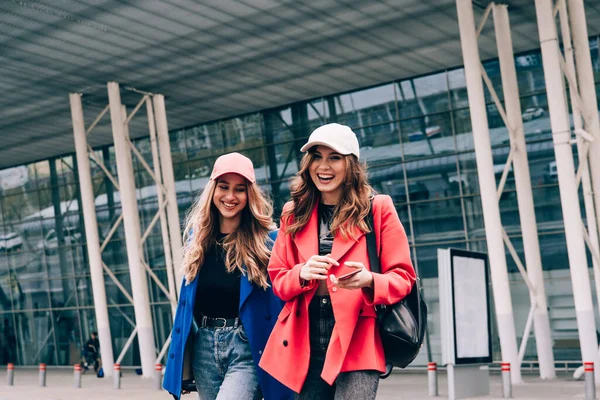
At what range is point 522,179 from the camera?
19766mm

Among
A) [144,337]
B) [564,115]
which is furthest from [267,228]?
[144,337]

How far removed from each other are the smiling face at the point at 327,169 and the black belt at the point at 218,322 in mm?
943

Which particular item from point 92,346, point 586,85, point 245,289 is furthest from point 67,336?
point 245,289

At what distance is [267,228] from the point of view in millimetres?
4355

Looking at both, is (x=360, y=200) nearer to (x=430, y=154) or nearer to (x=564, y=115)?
(x=564, y=115)

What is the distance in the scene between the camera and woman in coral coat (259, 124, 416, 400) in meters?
3.26

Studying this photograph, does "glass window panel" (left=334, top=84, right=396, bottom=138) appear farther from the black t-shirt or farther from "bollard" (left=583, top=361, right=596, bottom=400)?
"bollard" (left=583, top=361, right=596, bottom=400)

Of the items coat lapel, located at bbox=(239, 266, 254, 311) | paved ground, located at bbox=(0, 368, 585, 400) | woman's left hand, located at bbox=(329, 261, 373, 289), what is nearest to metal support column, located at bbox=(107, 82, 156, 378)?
paved ground, located at bbox=(0, 368, 585, 400)

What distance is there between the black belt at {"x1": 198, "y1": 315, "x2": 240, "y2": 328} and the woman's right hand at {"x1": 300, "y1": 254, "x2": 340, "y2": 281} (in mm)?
1000

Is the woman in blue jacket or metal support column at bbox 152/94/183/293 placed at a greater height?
metal support column at bbox 152/94/183/293

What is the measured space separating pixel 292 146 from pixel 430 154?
4.69 meters

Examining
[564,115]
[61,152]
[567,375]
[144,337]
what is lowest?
[567,375]

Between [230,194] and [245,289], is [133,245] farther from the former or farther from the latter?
[245,289]

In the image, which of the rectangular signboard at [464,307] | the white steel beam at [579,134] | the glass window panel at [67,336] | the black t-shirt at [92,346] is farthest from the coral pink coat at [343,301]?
the glass window panel at [67,336]
